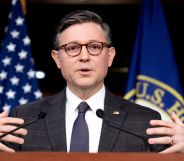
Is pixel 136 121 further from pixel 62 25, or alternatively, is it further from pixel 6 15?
pixel 6 15

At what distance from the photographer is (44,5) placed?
4.18m

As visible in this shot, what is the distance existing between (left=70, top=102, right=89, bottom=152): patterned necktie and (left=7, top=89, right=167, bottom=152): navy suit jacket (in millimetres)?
41

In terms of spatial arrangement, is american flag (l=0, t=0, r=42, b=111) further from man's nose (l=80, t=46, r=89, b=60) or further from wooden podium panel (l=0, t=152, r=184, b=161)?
wooden podium panel (l=0, t=152, r=184, b=161)

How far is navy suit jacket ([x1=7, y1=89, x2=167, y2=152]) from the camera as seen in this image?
1799 millimetres

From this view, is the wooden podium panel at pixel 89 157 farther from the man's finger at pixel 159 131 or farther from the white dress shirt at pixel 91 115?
the white dress shirt at pixel 91 115

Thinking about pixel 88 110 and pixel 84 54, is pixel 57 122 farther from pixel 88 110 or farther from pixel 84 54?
pixel 84 54

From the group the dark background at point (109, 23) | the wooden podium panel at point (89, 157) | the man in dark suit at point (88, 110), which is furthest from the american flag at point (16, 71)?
the wooden podium panel at point (89, 157)

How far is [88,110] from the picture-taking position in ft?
6.19

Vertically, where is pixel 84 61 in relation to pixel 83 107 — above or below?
above

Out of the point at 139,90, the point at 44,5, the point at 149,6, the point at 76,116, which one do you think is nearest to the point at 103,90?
the point at 76,116

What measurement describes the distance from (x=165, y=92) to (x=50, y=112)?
5.17 feet

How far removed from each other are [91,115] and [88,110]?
3 cm

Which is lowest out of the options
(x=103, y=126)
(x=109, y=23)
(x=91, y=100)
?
(x=103, y=126)

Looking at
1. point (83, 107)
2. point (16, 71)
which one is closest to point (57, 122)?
point (83, 107)
